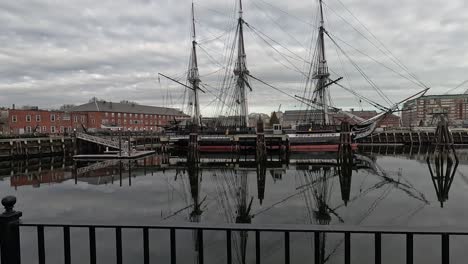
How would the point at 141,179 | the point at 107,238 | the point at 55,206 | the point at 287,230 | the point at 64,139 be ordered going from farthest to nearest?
1. the point at 64,139
2. the point at 141,179
3. the point at 55,206
4. the point at 107,238
5. the point at 287,230

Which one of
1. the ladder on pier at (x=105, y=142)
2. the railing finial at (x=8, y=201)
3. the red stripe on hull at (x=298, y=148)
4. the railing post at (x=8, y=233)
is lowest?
the red stripe on hull at (x=298, y=148)

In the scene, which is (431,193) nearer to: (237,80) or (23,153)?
(237,80)

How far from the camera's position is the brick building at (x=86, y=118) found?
63.0 m

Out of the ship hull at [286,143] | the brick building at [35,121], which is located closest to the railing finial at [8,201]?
the ship hull at [286,143]

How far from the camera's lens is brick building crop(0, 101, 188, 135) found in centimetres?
6303

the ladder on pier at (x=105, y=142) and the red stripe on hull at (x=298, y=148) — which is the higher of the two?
the ladder on pier at (x=105, y=142)

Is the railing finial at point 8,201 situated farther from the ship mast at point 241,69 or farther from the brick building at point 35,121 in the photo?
the brick building at point 35,121

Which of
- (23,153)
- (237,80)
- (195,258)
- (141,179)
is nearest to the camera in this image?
(195,258)

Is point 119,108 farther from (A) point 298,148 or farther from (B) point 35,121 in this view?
(A) point 298,148

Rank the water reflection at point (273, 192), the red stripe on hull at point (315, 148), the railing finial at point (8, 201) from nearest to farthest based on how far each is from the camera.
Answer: the railing finial at point (8, 201), the water reflection at point (273, 192), the red stripe on hull at point (315, 148)

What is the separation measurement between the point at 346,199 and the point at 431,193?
4.92 meters

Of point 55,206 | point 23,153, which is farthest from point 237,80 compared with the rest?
point 55,206

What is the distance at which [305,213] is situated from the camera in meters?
13.0

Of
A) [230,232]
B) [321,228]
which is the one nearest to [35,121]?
[230,232]
